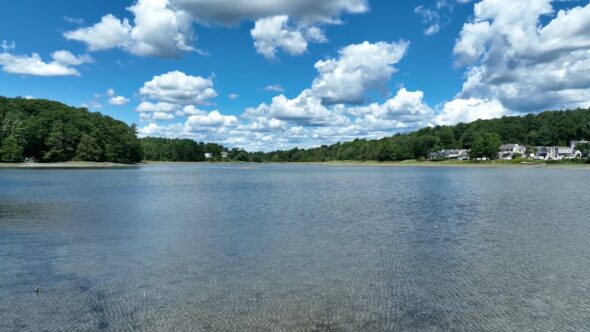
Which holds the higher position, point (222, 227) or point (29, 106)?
point (29, 106)

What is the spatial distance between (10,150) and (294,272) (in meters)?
127

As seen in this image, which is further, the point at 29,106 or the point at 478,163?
the point at 478,163

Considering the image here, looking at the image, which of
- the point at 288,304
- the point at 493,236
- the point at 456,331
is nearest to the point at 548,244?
the point at 493,236

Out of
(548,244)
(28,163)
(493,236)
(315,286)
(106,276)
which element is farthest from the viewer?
(28,163)

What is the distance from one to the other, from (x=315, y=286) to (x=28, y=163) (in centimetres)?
12768

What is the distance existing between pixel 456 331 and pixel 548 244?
10157mm

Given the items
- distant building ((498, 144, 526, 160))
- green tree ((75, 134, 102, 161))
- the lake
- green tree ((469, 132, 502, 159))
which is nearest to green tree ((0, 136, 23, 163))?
green tree ((75, 134, 102, 161))

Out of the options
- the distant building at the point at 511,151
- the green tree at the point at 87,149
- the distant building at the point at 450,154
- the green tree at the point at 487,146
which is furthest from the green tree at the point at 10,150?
the distant building at the point at 511,151

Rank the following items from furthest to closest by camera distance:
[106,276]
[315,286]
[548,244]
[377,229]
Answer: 1. [377,229]
2. [548,244]
3. [106,276]
4. [315,286]

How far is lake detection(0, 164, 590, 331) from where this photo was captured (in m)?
8.87

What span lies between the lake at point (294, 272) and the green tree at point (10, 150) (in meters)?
108

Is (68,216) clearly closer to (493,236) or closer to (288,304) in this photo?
(288,304)

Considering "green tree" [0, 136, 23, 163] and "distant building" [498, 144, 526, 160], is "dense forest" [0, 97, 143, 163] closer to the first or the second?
"green tree" [0, 136, 23, 163]

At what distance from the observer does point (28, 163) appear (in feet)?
384
